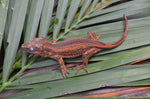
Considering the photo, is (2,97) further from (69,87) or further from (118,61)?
(118,61)

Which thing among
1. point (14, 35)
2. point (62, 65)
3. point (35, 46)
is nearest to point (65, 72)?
point (62, 65)

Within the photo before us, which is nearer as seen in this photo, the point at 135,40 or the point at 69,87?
the point at 69,87

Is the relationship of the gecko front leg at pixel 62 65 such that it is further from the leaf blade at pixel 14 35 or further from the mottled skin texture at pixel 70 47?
the leaf blade at pixel 14 35

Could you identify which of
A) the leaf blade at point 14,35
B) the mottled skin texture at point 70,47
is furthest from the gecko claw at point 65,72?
the leaf blade at point 14,35

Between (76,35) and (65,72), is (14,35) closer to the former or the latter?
(65,72)

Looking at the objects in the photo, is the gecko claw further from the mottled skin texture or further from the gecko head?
the gecko head

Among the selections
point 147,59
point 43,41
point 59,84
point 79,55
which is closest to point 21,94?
point 59,84
